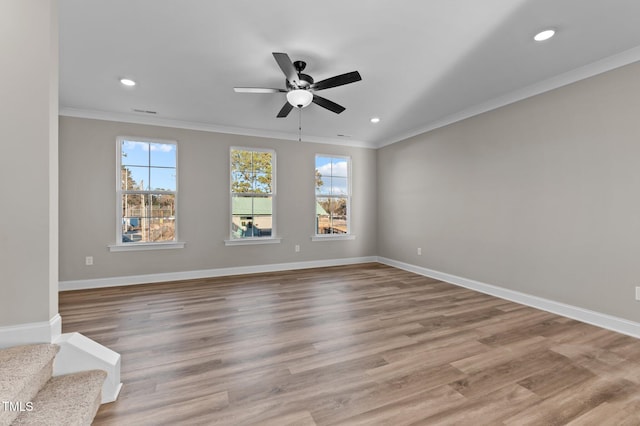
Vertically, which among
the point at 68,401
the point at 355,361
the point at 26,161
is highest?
the point at 26,161

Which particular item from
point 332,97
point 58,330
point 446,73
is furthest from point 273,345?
point 446,73

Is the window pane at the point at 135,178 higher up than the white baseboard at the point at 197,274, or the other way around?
the window pane at the point at 135,178

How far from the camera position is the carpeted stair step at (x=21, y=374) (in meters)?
1.19

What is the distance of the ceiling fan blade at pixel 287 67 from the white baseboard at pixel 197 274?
349cm

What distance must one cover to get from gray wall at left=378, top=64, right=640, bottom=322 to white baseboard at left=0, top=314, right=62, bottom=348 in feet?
14.9

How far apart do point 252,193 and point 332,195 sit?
1686mm

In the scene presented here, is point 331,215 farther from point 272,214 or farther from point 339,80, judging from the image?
point 339,80

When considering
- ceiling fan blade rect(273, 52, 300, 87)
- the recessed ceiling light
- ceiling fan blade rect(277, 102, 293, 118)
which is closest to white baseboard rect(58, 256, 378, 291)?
ceiling fan blade rect(277, 102, 293, 118)

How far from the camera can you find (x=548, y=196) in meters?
3.30

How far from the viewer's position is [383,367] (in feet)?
6.81

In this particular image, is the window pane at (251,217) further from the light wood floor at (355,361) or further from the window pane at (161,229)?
the light wood floor at (355,361)

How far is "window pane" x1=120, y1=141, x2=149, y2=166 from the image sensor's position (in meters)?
4.46

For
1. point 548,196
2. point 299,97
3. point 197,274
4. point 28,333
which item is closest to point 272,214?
point 197,274

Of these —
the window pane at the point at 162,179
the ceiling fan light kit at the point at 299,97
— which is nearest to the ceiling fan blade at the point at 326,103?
the ceiling fan light kit at the point at 299,97
